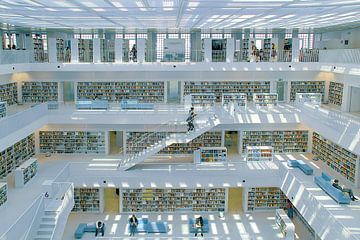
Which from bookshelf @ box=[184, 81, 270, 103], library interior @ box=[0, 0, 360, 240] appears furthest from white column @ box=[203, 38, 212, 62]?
bookshelf @ box=[184, 81, 270, 103]

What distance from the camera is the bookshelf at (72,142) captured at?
1875cm

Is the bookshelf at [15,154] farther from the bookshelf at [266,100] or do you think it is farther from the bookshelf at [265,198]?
the bookshelf at [266,100]

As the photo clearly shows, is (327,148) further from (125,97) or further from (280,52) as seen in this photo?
(125,97)

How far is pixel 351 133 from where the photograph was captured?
1323 cm

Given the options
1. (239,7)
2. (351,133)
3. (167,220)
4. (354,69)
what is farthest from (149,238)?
(354,69)

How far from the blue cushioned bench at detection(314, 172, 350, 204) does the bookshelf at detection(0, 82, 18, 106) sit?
14003mm

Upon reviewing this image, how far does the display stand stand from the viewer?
1384 centimetres

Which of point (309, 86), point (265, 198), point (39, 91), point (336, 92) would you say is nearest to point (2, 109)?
point (39, 91)

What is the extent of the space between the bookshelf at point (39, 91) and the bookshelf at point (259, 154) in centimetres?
1031

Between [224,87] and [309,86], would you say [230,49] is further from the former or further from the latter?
[309,86]

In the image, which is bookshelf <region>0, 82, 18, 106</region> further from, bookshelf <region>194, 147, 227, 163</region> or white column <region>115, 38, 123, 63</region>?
bookshelf <region>194, 147, 227, 163</region>

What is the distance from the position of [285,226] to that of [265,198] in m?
3.36

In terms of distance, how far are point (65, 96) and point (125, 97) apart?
3.13m

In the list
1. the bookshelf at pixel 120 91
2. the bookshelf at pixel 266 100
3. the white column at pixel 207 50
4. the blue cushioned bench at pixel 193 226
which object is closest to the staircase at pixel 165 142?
the blue cushioned bench at pixel 193 226
